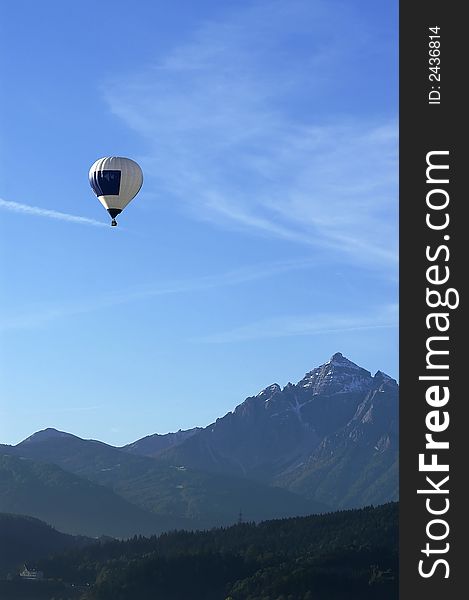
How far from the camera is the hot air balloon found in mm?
157000

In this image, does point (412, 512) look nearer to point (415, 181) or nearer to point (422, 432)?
point (422, 432)

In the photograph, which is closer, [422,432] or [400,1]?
[422,432]

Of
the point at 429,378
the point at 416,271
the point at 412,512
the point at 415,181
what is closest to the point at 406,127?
the point at 415,181

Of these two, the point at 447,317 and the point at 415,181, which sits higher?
the point at 415,181

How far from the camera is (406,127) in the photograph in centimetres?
7131

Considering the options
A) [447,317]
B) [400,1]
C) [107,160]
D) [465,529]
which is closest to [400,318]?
[447,317]

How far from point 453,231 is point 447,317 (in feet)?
17.3

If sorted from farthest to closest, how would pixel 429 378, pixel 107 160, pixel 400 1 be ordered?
1. pixel 107 160
2. pixel 400 1
3. pixel 429 378

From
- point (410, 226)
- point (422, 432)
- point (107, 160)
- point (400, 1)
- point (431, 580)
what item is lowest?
point (431, 580)

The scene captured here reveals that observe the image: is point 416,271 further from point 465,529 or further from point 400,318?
point 465,529

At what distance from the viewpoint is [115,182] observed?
519 feet

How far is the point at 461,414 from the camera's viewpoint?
225 feet

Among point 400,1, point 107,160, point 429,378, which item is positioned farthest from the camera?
point 107,160

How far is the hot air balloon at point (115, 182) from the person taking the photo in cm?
15700
